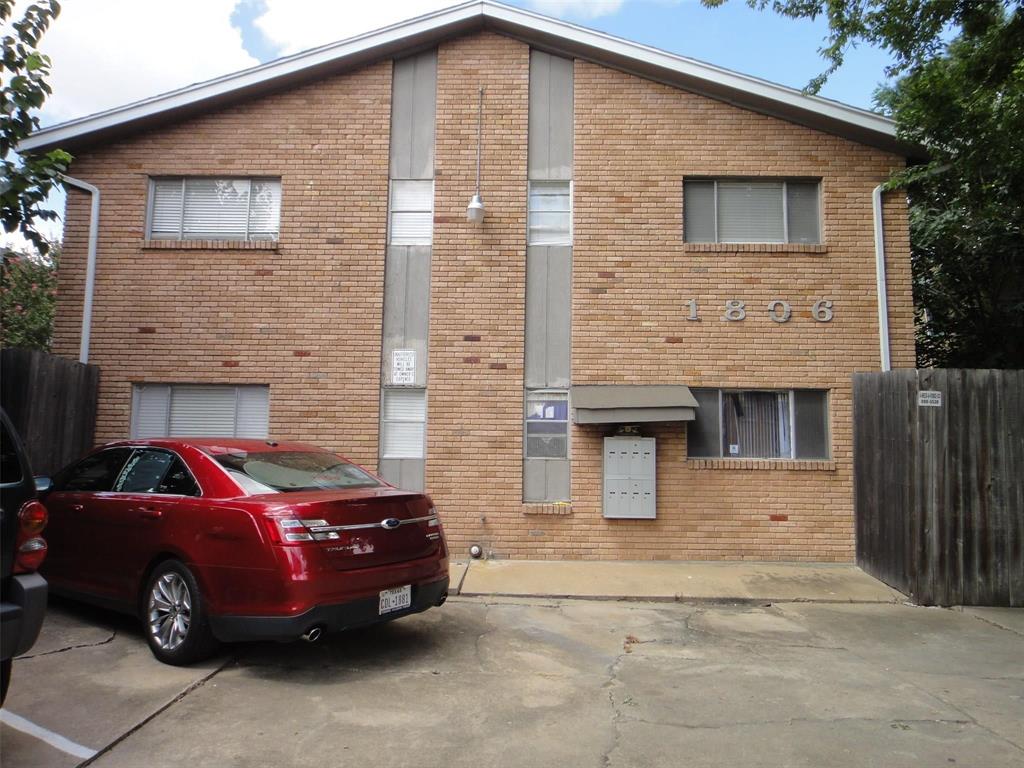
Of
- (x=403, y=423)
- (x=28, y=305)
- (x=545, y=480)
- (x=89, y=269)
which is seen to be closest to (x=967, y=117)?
(x=545, y=480)

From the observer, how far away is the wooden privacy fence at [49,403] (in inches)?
300

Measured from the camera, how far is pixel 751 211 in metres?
9.39

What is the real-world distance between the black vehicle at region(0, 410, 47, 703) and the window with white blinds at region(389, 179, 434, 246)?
6091 mm

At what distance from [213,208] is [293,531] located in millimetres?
6549

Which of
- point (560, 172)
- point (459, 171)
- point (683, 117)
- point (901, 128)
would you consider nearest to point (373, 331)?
point (459, 171)

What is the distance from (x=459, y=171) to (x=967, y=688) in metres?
7.62

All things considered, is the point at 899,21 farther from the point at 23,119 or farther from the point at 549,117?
the point at 23,119

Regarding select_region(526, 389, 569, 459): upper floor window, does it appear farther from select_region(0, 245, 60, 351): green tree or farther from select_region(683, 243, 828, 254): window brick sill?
select_region(0, 245, 60, 351): green tree

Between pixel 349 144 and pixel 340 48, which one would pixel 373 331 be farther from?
pixel 340 48

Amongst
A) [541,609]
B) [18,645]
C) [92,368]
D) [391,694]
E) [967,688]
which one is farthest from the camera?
[92,368]

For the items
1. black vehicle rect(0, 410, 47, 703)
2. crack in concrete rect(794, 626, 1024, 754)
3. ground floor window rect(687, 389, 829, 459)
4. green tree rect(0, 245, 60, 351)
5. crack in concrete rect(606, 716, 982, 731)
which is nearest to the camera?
black vehicle rect(0, 410, 47, 703)

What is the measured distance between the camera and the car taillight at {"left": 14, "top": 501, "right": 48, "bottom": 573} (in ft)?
11.5

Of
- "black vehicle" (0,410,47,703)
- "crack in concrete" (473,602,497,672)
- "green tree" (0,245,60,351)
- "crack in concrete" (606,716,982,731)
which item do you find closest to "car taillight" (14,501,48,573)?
"black vehicle" (0,410,47,703)

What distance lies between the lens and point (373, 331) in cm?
905
